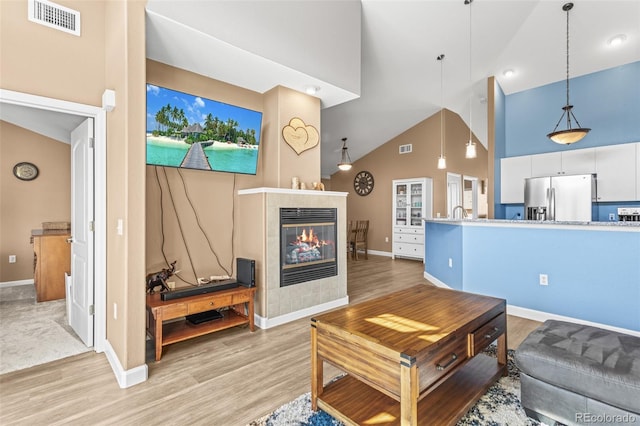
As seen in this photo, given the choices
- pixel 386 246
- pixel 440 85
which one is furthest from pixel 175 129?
pixel 386 246

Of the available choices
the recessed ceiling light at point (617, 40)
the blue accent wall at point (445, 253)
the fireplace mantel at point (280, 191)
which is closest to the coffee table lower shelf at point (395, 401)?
the fireplace mantel at point (280, 191)

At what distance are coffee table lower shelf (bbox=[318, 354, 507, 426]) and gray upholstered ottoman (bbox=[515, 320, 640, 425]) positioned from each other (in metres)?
0.30

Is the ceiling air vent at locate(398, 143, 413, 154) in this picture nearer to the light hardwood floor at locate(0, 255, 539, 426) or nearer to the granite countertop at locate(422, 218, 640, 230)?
the granite countertop at locate(422, 218, 640, 230)

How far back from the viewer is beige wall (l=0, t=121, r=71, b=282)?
16.1 ft

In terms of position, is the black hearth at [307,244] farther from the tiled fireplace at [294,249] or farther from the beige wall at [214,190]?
the beige wall at [214,190]

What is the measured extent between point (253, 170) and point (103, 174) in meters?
1.47

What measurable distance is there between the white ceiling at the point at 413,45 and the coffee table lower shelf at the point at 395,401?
2.85 m

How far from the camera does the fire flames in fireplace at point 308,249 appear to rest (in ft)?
11.6

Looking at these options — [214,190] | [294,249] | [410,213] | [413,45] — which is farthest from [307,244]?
[410,213]

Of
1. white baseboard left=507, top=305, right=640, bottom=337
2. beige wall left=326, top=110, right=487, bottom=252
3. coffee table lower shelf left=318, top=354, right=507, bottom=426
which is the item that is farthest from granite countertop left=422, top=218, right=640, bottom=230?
beige wall left=326, top=110, right=487, bottom=252

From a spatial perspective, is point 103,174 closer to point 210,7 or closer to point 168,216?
point 168,216

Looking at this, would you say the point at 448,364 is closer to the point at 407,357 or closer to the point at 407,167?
the point at 407,357

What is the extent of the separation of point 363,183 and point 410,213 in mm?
1757

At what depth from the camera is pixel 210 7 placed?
2559mm
